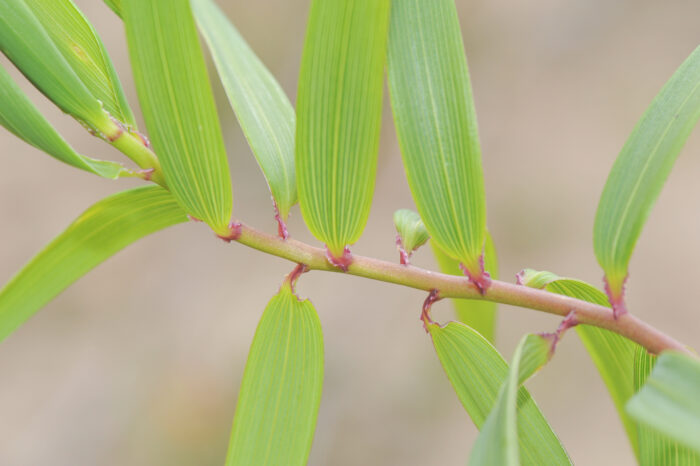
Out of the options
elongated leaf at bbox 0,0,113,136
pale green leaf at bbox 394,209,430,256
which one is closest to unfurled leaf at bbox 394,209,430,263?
pale green leaf at bbox 394,209,430,256

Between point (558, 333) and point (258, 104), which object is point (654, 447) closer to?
point (558, 333)

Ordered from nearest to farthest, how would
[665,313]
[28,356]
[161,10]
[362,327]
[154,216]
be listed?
[161,10], [154,216], [665,313], [362,327], [28,356]

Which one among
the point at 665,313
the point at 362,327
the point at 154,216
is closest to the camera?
the point at 154,216

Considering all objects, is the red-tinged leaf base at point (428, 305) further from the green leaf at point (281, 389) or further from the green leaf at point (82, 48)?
the green leaf at point (82, 48)

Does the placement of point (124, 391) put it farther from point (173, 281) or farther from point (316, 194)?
point (316, 194)

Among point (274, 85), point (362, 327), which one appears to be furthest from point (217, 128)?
point (362, 327)

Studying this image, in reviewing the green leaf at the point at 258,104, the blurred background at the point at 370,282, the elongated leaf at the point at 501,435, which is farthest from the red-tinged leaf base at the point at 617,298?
the blurred background at the point at 370,282
